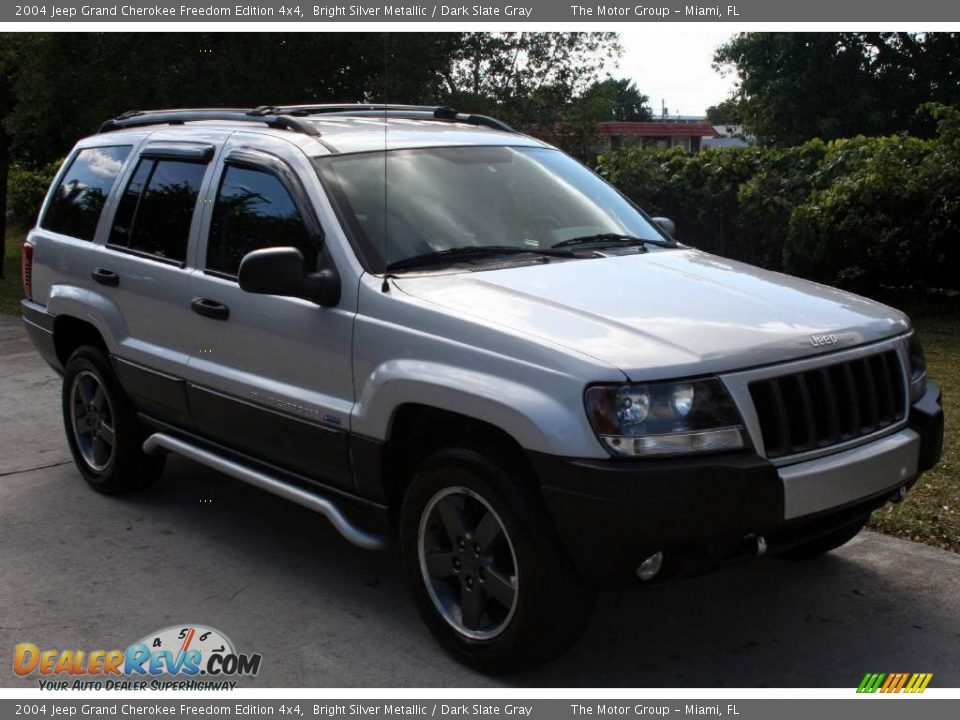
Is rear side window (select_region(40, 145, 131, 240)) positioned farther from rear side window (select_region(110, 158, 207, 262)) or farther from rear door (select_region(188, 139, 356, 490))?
rear door (select_region(188, 139, 356, 490))

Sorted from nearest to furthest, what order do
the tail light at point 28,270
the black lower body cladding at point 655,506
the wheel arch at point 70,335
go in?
the black lower body cladding at point 655,506, the wheel arch at point 70,335, the tail light at point 28,270

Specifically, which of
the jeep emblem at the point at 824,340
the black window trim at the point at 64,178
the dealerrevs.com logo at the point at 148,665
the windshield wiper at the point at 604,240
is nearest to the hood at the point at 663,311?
the jeep emblem at the point at 824,340

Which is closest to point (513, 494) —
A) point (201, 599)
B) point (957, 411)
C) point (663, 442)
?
point (663, 442)

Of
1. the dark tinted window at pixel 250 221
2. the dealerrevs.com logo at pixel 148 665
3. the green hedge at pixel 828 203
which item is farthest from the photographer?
the green hedge at pixel 828 203

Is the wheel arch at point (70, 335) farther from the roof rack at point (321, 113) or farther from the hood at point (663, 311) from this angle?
the hood at point (663, 311)

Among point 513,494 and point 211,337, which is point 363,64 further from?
point 513,494

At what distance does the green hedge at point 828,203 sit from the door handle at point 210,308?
808cm

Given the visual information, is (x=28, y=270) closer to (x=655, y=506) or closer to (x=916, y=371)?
(x=655, y=506)

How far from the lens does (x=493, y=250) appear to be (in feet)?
15.9

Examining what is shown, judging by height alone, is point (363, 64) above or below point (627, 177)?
above

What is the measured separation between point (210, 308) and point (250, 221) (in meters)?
0.42

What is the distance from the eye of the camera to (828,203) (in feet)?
39.1

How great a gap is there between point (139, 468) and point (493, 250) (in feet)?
8.63

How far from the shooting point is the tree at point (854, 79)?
36.9 metres
